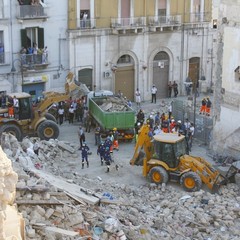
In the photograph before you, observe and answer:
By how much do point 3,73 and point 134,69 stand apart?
9.11m

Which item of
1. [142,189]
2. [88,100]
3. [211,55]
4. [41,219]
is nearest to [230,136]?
[142,189]

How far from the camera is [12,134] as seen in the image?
25406 millimetres

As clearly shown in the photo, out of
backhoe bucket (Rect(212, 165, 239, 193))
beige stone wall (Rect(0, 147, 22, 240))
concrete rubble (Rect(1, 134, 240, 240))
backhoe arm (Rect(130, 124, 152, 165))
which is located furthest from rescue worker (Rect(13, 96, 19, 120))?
beige stone wall (Rect(0, 147, 22, 240))

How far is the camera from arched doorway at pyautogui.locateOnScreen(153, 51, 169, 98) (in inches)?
1474

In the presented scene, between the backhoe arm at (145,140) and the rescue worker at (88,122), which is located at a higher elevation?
the backhoe arm at (145,140)

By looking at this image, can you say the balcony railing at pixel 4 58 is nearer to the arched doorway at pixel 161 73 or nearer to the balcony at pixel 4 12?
the balcony at pixel 4 12

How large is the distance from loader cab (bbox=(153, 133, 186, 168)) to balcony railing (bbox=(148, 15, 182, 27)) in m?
16.3

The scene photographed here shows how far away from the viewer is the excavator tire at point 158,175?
20.9 m

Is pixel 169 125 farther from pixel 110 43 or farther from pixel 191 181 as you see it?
pixel 110 43

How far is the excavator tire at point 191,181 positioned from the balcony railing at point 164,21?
1753 cm

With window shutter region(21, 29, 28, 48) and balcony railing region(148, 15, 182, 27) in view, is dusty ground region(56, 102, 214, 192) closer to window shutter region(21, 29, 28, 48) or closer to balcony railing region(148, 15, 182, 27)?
window shutter region(21, 29, 28, 48)

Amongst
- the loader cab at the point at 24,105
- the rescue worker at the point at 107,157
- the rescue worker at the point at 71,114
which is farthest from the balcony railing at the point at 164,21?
the rescue worker at the point at 107,157

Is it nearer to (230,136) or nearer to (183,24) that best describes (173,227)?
(230,136)

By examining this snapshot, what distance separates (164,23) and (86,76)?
631 cm
